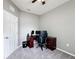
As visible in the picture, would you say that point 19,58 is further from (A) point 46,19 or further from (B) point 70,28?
(A) point 46,19

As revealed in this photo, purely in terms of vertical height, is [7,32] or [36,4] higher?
[36,4]

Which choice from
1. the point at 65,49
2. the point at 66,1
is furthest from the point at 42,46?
the point at 66,1

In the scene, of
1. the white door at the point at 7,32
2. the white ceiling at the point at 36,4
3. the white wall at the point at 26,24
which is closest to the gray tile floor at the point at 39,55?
the white door at the point at 7,32

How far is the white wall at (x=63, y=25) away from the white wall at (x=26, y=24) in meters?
1.32

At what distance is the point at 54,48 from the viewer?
4.53m

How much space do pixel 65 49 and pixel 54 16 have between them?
6.77ft

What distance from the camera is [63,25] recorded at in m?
3.95

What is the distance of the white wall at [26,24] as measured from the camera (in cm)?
557

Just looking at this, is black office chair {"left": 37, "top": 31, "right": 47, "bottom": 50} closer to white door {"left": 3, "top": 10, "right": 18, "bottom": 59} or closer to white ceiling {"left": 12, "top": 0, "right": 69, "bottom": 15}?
white ceiling {"left": 12, "top": 0, "right": 69, "bottom": 15}

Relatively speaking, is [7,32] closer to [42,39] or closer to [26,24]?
[42,39]

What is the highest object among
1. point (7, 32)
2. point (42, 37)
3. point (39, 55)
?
point (7, 32)

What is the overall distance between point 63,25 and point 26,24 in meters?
2.94

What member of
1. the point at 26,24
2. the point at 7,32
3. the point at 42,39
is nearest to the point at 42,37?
the point at 42,39

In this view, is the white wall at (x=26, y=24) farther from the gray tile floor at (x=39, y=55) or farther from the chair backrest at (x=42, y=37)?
the gray tile floor at (x=39, y=55)
